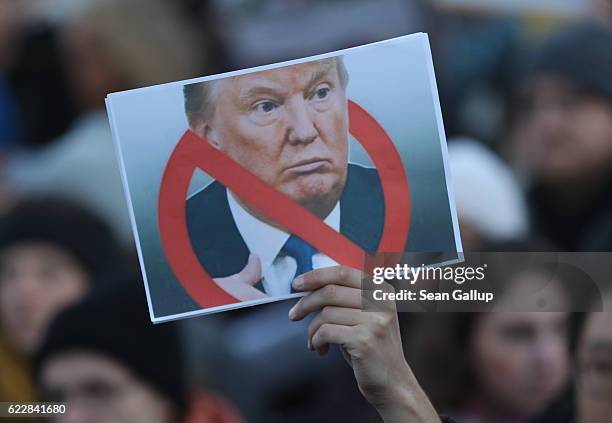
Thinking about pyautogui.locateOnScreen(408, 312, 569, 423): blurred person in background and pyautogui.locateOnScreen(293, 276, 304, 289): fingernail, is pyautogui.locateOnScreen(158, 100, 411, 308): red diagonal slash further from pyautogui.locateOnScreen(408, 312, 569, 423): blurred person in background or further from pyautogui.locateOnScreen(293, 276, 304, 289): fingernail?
pyautogui.locateOnScreen(408, 312, 569, 423): blurred person in background

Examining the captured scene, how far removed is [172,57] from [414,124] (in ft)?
8.17

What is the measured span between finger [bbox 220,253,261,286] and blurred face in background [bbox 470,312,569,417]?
2.46 ft

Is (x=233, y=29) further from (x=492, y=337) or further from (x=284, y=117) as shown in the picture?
(x=284, y=117)

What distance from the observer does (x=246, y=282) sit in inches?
73.8

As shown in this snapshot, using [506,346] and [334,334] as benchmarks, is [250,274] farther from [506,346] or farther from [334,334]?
[506,346]

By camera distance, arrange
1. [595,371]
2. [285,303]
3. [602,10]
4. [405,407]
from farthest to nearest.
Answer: [602,10] → [285,303] → [595,371] → [405,407]

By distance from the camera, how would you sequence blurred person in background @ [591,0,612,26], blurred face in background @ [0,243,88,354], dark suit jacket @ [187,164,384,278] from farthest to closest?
1. blurred person in background @ [591,0,612,26]
2. blurred face in background @ [0,243,88,354]
3. dark suit jacket @ [187,164,384,278]

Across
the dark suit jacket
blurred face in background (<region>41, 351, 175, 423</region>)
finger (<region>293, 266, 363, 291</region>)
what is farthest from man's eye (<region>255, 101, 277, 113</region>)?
blurred face in background (<region>41, 351, 175, 423</region>)

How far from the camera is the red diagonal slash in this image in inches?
73.6

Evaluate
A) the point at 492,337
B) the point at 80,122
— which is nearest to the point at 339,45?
the point at 80,122

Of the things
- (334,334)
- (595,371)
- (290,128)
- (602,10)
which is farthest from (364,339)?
(602,10)

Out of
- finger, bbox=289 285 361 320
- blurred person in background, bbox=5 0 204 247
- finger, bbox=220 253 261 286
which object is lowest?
finger, bbox=289 285 361 320

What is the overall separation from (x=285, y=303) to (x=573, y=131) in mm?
1099

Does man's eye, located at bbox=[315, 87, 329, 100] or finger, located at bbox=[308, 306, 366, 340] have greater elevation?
man's eye, located at bbox=[315, 87, 329, 100]
